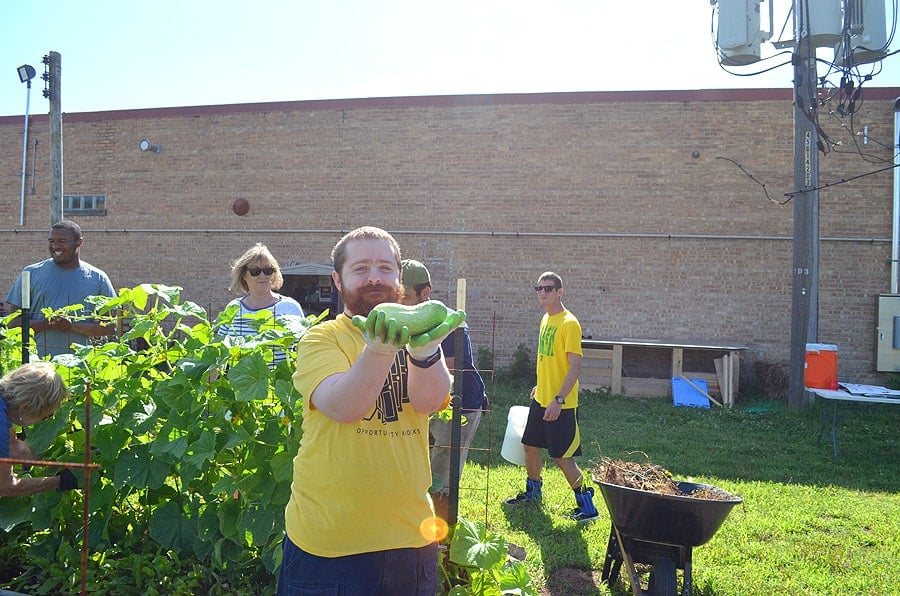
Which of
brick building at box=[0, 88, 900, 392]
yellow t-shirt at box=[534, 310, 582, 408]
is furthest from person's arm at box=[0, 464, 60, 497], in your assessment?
brick building at box=[0, 88, 900, 392]

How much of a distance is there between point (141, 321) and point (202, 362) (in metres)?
0.47

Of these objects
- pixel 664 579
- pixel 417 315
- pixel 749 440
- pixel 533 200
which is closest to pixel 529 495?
pixel 664 579

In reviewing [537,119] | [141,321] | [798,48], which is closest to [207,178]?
[537,119]

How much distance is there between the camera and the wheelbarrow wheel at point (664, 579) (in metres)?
3.34

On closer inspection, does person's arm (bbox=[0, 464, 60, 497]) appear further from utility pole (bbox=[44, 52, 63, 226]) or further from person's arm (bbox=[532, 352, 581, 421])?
utility pole (bbox=[44, 52, 63, 226])

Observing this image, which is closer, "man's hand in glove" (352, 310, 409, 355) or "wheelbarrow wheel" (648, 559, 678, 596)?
"man's hand in glove" (352, 310, 409, 355)

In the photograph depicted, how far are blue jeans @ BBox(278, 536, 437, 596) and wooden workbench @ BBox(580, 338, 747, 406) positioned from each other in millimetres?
9421

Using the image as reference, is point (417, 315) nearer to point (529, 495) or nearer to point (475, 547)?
point (475, 547)

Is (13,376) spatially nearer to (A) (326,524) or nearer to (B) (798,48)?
(A) (326,524)

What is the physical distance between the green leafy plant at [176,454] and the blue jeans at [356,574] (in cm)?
71

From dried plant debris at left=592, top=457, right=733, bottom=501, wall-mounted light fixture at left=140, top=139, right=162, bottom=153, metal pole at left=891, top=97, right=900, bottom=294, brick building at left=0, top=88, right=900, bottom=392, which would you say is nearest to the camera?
dried plant debris at left=592, top=457, right=733, bottom=501

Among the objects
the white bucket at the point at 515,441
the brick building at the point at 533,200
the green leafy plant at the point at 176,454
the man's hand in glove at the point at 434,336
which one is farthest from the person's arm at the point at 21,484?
the brick building at the point at 533,200

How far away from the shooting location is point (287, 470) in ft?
7.98

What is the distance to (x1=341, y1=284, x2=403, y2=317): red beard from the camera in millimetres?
1734
